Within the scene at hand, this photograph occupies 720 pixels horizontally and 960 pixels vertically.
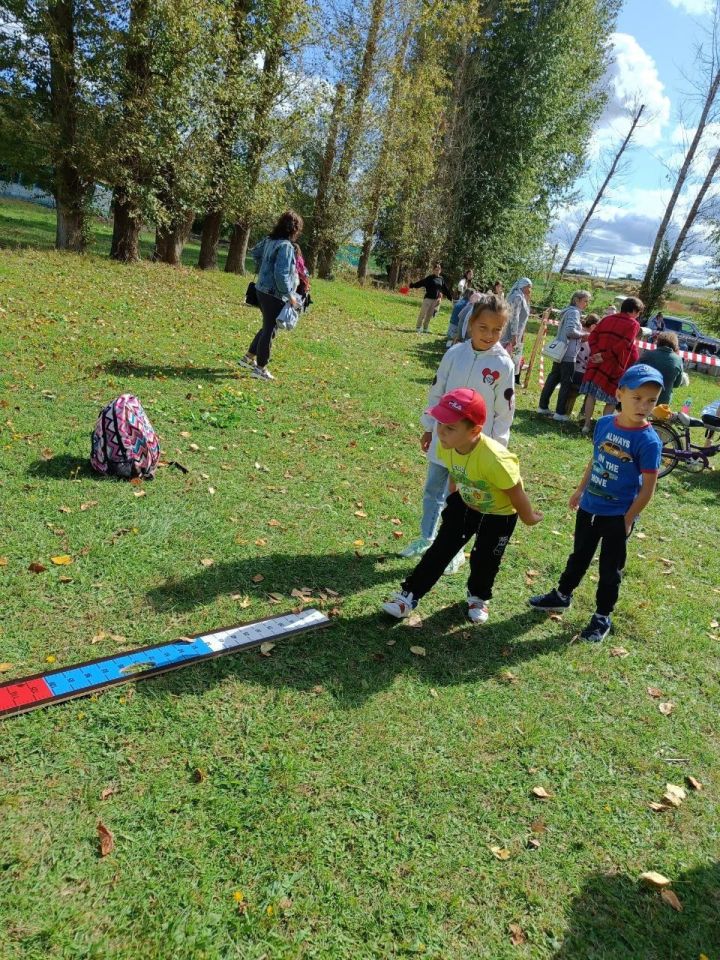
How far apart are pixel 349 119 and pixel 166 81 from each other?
40.3ft

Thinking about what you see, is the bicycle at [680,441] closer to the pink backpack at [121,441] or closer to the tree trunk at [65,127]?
the pink backpack at [121,441]

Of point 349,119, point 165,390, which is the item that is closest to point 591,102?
point 349,119

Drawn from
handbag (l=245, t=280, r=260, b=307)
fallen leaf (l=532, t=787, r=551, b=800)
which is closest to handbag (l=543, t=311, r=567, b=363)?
handbag (l=245, t=280, r=260, b=307)

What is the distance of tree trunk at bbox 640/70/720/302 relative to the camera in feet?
95.8

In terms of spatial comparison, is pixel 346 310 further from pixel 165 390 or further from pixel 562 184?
pixel 562 184

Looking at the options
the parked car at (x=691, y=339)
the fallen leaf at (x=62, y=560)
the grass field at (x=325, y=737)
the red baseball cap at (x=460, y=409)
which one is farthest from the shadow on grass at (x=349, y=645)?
the parked car at (x=691, y=339)

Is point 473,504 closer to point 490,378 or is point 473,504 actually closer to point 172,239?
point 490,378

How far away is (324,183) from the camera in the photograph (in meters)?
28.6

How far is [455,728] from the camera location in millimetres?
3621

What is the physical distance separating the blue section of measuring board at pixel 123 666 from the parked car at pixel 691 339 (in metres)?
28.3

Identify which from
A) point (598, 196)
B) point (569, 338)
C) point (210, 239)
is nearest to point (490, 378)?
point (569, 338)

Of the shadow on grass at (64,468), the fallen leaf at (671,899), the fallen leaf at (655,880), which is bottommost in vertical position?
the fallen leaf at (671,899)

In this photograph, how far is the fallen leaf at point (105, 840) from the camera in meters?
2.58

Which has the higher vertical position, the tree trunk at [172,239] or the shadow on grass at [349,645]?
the tree trunk at [172,239]
